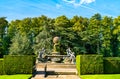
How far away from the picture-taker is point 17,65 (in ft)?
75.6

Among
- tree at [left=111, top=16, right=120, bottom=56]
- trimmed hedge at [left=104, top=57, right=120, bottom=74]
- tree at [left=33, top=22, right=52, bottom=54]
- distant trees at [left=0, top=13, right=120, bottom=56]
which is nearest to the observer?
trimmed hedge at [left=104, top=57, right=120, bottom=74]

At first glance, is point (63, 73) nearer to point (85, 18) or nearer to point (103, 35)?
point (103, 35)

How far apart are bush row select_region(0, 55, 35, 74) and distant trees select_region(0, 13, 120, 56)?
2621 cm

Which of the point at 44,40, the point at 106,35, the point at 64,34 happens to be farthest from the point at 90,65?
the point at 106,35

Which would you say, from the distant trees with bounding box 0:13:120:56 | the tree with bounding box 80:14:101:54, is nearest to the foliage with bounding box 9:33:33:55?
the distant trees with bounding box 0:13:120:56

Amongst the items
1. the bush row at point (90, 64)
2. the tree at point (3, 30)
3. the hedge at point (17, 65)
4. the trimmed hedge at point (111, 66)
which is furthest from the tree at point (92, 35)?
the hedge at point (17, 65)

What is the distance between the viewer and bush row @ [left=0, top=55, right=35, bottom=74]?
22.9 metres

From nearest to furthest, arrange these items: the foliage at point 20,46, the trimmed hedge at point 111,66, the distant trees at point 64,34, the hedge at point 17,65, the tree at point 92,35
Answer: the hedge at point 17,65 → the trimmed hedge at point 111,66 → the foliage at point 20,46 → the distant trees at point 64,34 → the tree at point 92,35

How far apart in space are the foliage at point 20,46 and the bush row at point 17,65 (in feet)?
86.3

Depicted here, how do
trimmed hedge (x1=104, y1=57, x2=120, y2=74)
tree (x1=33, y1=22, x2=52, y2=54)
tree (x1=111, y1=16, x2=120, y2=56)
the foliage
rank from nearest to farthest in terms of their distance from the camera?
trimmed hedge (x1=104, y1=57, x2=120, y2=74)
the foliage
tree (x1=33, y1=22, x2=52, y2=54)
tree (x1=111, y1=16, x2=120, y2=56)

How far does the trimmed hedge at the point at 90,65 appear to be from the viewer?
23562 mm

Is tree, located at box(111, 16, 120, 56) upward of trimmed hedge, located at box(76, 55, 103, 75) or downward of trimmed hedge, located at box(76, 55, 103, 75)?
upward

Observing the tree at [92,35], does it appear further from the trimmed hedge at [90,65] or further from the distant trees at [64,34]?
the trimmed hedge at [90,65]

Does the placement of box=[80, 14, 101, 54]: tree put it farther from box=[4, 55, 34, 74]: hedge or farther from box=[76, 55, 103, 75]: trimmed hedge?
box=[4, 55, 34, 74]: hedge
